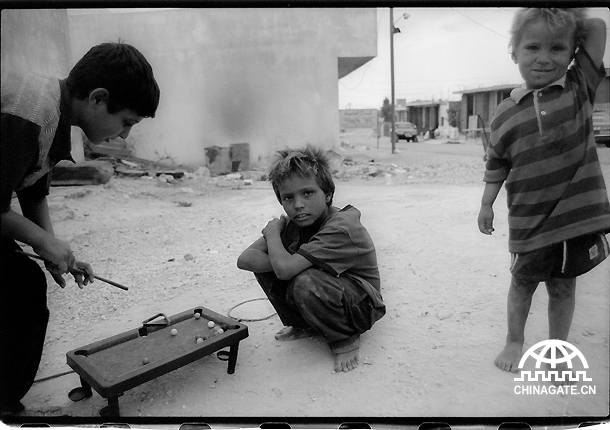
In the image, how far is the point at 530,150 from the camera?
164 centimetres

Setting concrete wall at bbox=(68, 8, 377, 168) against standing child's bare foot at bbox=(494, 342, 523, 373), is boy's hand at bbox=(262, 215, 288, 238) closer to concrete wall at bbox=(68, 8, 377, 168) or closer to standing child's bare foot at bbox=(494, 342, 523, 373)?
standing child's bare foot at bbox=(494, 342, 523, 373)

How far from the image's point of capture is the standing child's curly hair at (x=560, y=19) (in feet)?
4.92

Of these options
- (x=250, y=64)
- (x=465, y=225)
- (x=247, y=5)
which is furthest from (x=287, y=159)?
(x=250, y=64)

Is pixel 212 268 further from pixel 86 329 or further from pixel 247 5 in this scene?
pixel 247 5

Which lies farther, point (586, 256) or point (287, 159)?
point (287, 159)

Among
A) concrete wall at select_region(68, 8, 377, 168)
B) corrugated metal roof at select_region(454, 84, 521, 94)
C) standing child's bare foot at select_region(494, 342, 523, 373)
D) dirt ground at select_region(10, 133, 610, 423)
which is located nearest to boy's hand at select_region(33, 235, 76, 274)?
dirt ground at select_region(10, 133, 610, 423)

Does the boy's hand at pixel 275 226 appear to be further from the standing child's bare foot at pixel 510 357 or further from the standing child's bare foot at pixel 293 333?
the standing child's bare foot at pixel 510 357

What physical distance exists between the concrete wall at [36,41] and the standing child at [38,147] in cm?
26

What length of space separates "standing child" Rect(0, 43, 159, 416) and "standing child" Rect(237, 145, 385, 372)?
0.67 m

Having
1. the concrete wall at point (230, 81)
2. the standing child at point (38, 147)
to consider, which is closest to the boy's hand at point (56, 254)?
the standing child at point (38, 147)

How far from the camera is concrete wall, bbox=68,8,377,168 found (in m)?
4.39

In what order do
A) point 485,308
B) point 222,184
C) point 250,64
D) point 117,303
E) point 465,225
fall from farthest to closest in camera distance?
point 222,184
point 250,64
point 465,225
point 117,303
point 485,308

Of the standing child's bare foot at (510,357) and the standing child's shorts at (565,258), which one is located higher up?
the standing child's shorts at (565,258)

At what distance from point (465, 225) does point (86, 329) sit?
Answer: 10.1 ft
